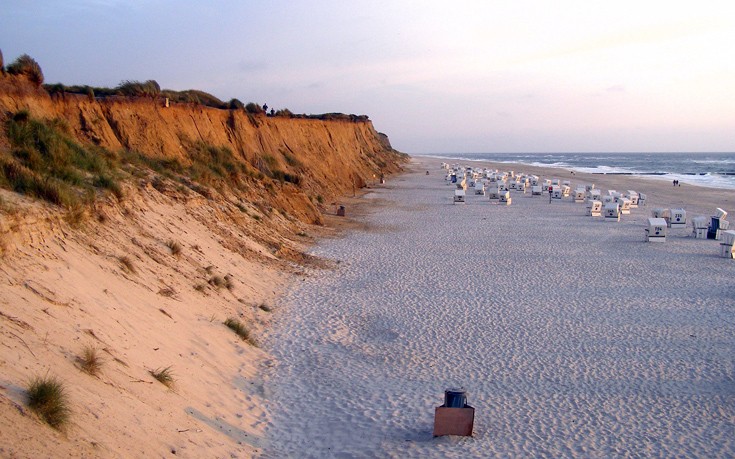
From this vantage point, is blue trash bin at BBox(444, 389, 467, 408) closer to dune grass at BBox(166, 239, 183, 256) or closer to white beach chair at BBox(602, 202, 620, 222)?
dune grass at BBox(166, 239, 183, 256)

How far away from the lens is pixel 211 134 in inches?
1038

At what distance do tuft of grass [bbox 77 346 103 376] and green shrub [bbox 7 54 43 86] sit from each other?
1078 cm

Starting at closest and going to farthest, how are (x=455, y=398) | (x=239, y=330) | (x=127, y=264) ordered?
(x=455, y=398)
(x=127, y=264)
(x=239, y=330)

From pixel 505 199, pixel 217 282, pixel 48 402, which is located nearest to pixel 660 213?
pixel 505 199

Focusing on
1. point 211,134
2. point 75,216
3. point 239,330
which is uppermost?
point 211,134

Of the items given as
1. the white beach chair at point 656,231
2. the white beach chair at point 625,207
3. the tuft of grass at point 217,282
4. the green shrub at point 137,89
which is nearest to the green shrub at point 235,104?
the green shrub at point 137,89

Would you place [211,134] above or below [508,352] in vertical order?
above

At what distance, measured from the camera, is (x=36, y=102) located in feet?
49.4

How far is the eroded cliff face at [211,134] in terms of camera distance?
1695 centimetres

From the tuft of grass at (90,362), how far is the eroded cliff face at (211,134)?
6212 millimetres

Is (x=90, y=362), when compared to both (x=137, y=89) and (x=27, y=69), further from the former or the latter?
(x=137, y=89)

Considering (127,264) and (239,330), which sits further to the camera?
(239,330)

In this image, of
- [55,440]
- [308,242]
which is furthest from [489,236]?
[55,440]

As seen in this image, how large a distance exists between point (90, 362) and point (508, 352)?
679cm
